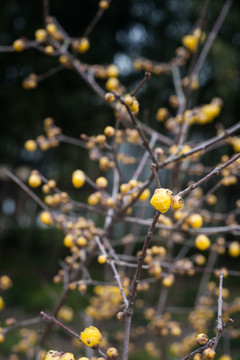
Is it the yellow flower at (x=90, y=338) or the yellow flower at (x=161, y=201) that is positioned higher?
the yellow flower at (x=161, y=201)

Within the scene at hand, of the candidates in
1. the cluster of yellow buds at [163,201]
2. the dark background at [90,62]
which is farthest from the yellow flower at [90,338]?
the dark background at [90,62]

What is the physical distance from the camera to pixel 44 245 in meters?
4.76

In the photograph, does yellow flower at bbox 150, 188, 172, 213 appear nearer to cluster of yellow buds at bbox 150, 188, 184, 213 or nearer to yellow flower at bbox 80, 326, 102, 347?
cluster of yellow buds at bbox 150, 188, 184, 213

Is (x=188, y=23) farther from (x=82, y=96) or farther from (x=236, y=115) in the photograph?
(x=82, y=96)

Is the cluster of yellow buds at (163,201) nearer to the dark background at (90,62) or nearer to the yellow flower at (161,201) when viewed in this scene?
the yellow flower at (161,201)

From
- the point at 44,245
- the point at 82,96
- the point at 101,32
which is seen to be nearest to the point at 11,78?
the point at 82,96

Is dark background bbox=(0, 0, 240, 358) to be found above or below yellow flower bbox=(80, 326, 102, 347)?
above

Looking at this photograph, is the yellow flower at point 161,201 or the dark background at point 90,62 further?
the dark background at point 90,62

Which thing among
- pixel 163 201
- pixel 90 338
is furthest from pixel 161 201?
pixel 90 338

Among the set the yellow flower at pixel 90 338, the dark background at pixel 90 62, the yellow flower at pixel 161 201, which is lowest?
the yellow flower at pixel 90 338

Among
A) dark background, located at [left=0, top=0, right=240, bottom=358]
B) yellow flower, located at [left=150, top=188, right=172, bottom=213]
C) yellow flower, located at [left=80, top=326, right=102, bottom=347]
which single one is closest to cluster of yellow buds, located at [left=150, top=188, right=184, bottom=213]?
yellow flower, located at [left=150, top=188, right=172, bottom=213]

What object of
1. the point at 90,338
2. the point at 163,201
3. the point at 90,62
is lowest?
the point at 90,338

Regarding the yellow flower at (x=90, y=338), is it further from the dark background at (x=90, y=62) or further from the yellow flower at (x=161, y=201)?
the dark background at (x=90, y=62)

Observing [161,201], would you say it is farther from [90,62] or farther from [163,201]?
[90,62]
